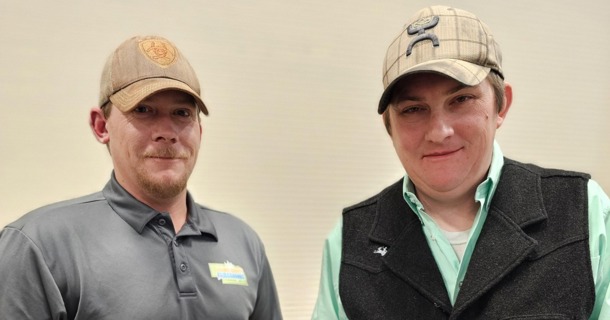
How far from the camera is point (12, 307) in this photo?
47.9 inches

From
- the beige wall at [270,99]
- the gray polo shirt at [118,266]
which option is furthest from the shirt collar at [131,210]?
the beige wall at [270,99]

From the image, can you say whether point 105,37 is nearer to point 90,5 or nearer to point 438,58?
point 90,5

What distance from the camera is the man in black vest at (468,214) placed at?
1115mm

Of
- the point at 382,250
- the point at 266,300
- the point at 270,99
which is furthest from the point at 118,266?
the point at 270,99

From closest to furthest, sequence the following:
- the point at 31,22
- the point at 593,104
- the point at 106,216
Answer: the point at 106,216 → the point at 31,22 → the point at 593,104

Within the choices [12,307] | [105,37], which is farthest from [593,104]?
[12,307]

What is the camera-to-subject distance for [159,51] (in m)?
1.48

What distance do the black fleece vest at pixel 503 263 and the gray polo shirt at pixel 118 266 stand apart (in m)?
0.33

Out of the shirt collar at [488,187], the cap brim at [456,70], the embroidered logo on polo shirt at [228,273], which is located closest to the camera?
the cap brim at [456,70]

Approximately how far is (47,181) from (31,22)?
50cm

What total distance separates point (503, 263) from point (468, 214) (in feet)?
0.44

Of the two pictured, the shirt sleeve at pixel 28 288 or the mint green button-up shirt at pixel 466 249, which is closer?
the mint green button-up shirt at pixel 466 249

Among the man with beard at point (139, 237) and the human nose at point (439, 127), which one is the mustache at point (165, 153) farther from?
the human nose at point (439, 127)

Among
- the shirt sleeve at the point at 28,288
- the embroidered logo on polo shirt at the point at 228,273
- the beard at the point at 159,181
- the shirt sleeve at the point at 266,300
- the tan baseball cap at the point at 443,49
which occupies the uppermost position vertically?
the tan baseball cap at the point at 443,49
